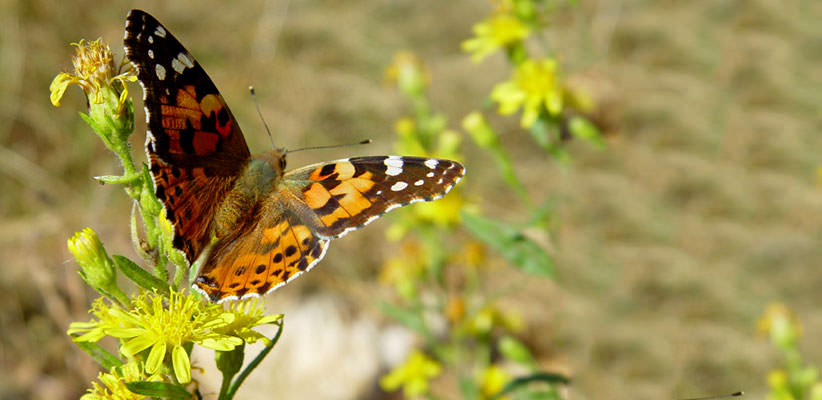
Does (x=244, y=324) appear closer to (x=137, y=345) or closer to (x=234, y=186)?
(x=137, y=345)

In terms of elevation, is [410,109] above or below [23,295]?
above

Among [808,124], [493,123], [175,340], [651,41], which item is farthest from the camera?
[493,123]

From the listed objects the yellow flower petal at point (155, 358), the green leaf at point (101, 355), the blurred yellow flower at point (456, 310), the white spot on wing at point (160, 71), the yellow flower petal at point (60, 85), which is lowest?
the green leaf at point (101, 355)

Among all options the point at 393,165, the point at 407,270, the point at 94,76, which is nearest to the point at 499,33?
the point at 393,165

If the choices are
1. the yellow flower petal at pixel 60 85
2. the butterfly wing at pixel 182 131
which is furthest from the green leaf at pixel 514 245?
the yellow flower petal at pixel 60 85

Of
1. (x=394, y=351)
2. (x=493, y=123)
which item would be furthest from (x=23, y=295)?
(x=493, y=123)

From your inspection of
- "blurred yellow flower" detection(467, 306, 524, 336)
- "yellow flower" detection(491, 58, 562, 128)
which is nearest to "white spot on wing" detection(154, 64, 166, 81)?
"yellow flower" detection(491, 58, 562, 128)

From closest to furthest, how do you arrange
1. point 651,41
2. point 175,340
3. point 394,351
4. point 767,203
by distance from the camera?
point 175,340 → point 767,203 → point 651,41 → point 394,351

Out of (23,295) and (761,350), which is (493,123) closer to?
(761,350)

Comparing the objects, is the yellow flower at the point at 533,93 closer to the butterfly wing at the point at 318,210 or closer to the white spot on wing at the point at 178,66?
the butterfly wing at the point at 318,210
